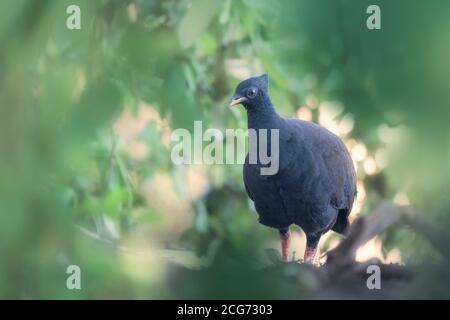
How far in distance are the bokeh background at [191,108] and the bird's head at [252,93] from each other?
2 cm

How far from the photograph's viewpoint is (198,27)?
352mm

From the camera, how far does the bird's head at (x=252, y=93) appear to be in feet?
2.14

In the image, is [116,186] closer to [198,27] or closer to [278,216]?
[278,216]

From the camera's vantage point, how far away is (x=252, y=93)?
0.67m

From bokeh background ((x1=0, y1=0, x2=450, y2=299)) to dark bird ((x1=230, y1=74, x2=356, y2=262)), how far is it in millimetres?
27

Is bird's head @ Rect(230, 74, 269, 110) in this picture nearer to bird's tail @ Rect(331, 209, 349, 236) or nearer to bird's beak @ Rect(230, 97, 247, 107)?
bird's beak @ Rect(230, 97, 247, 107)

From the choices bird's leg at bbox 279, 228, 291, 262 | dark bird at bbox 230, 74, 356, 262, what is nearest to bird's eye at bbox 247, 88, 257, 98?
dark bird at bbox 230, 74, 356, 262

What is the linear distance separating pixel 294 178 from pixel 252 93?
12 cm

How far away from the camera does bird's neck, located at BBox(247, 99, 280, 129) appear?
0.66 metres

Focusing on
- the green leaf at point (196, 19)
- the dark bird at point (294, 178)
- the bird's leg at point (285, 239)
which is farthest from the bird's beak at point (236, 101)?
the green leaf at point (196, 19)

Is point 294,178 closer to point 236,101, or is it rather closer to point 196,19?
point 236,101

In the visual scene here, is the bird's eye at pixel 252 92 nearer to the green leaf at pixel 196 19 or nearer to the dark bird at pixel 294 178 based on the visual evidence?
the dark bird at pixel 294 178

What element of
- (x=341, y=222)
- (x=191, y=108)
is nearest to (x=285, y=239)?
(x=341, y=222)
